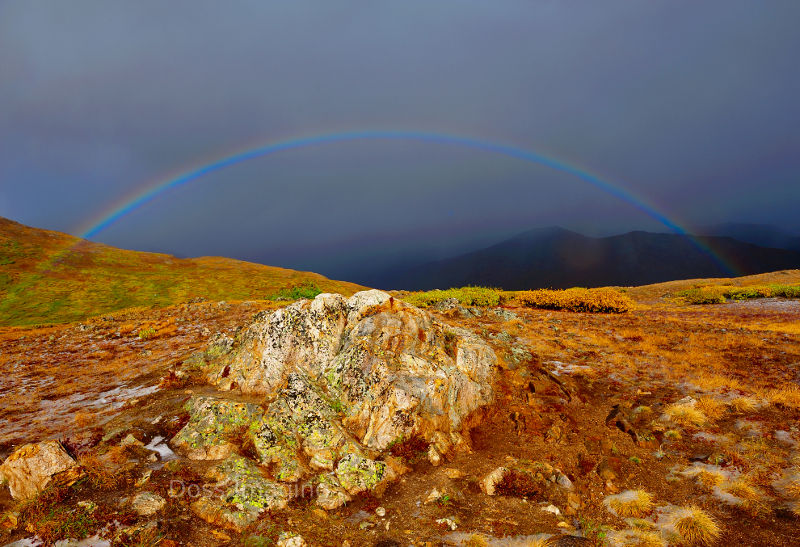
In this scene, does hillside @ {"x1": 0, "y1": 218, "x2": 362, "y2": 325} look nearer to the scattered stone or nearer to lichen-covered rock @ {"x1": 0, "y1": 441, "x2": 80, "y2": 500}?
lichen-covered rock @ {"x1": 0, "y1": 441, "x2": 80, "y2": 500}

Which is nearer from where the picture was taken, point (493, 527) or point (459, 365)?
point (493, 527)

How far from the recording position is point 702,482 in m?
8.84

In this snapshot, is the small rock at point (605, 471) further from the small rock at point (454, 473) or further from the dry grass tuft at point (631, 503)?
the small rock at point (454, 473)

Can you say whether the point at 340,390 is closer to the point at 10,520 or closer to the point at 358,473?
the point at 358,473

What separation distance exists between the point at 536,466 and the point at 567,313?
26.8 m

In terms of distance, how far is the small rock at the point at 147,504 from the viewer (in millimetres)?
7695

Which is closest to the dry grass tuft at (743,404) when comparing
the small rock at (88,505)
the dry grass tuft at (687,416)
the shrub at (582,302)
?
the dry grass tuft at (687,416)

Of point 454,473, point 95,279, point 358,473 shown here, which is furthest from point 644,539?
point 95,279

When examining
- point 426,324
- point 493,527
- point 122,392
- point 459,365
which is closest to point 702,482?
point 493,527

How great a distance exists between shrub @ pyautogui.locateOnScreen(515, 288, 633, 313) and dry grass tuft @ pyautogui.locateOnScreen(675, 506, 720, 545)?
29049 millimetres

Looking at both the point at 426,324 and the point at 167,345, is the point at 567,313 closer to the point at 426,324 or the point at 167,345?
the point at 426,324

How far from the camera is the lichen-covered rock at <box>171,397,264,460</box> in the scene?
10156 millimetres

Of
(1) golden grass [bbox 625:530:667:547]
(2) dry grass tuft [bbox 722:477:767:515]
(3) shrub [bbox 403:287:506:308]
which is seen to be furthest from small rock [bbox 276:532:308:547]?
(3) shrub [bbox 403:287:506:308]

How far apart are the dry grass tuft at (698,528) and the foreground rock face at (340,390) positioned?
5600 millimetres
